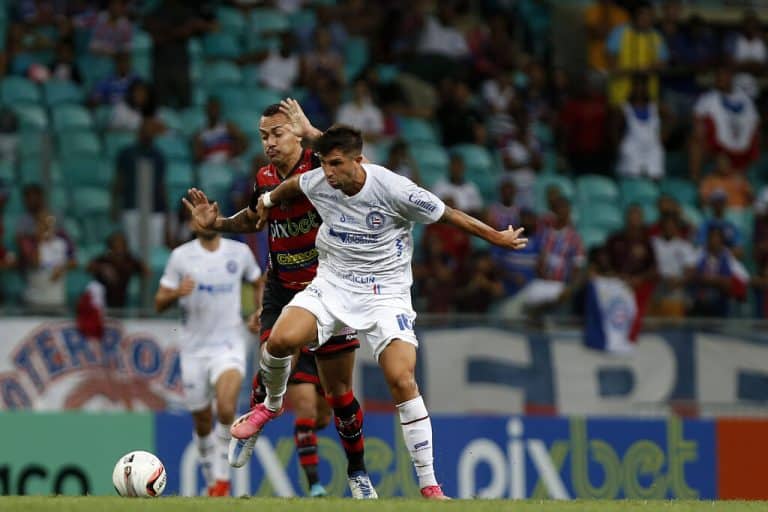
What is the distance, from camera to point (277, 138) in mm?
11289

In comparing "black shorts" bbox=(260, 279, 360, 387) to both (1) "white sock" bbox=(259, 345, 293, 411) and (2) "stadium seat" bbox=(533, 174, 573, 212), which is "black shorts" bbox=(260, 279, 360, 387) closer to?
(1) "white sock" bbox=(259, 345, 293, 411)

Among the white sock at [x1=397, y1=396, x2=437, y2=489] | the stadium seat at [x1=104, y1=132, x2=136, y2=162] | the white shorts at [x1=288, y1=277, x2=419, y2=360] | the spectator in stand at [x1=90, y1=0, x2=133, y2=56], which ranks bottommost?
the white sock at [x1=397, y1=396, x2=437, y2=489]

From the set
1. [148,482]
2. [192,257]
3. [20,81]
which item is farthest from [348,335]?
[20,81]

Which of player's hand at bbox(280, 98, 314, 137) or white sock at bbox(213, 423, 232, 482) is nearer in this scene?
player's hand at bbox(280, 98, 314, 137)

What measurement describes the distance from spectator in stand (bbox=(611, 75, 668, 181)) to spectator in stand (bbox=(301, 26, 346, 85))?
3.78 meters

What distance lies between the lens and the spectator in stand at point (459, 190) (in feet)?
61.8

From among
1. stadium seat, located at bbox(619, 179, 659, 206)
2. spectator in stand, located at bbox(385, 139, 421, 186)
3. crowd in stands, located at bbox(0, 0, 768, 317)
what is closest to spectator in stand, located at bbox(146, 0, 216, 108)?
crowd in stands, located at bbox(0, 0, 768, 317)

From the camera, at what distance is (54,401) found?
1609cm

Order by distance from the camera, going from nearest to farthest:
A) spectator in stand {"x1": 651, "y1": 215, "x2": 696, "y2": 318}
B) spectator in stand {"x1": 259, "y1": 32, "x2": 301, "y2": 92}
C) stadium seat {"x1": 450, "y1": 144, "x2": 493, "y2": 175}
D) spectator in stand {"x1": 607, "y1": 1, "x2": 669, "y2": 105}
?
1. spectator in stand {"x1": 651, "y1": 215, "x2": 696, "y2": 318}
2. stadium seat {"x1": 450, "y1": 144, "x2": 493, "y2": 175}
3. spectator in stand {"x1": 259, "y1": 32, "x2": 301, "y2": 92}
4. spectator in stand {"x1": 607, "y1": 1, "x2": 669, "y2": 105}

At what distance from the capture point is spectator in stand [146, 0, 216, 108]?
19719 mm

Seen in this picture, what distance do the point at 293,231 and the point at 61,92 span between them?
337 inches

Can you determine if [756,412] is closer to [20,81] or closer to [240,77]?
[240,77]

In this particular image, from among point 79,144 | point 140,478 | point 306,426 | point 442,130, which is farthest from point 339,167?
point 442,130

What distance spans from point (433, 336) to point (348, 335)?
5.58m
